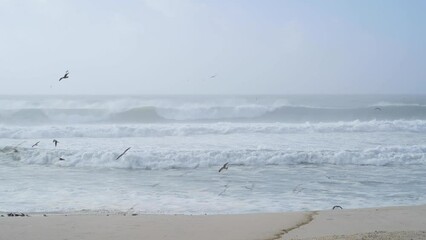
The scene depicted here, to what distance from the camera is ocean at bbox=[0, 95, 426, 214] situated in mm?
7789

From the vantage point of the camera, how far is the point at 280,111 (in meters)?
32.9

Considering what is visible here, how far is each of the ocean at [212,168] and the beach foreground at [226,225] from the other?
822 mm

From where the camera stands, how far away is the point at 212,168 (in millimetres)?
11523

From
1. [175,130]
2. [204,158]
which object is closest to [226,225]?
[204,158]

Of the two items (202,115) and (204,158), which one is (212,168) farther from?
(202,115)

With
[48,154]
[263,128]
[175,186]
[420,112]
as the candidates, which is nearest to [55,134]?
[48,154]

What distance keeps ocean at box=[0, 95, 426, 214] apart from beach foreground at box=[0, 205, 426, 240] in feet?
2.70

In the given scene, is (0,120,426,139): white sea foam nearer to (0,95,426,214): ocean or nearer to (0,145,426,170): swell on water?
(0,95,426,214): ocean

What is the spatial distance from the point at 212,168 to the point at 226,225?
5696 millimetres

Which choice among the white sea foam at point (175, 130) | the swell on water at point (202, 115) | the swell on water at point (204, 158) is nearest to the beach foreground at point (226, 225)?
the swell on water at point (204, 158)

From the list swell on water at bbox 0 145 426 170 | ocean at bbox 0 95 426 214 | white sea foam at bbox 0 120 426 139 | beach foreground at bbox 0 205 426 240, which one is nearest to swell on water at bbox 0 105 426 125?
white sea foam at bbox 0 120 426 139

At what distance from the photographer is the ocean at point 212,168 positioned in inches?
307

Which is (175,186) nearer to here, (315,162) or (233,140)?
(315,162)

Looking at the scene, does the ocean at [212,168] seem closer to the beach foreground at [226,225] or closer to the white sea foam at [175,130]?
the white sea foam at [175,130]
